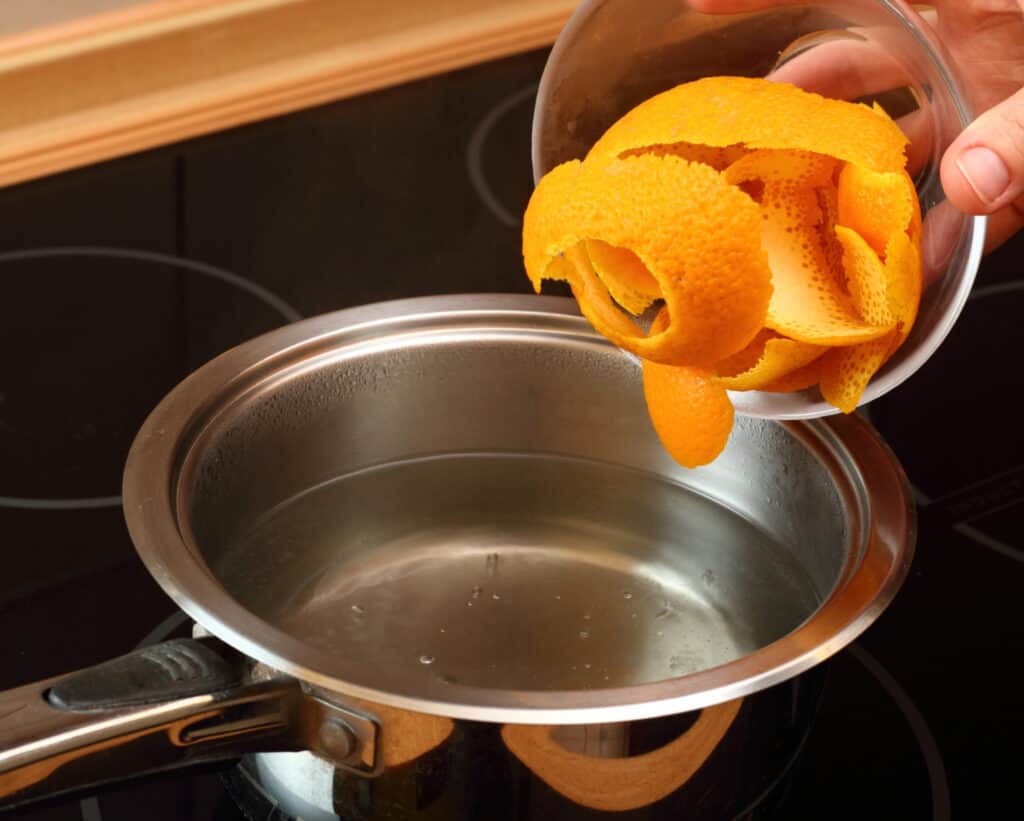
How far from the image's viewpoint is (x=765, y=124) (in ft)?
1.79

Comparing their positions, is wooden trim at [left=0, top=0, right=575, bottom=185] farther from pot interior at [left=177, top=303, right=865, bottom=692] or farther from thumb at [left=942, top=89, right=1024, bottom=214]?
thumb at [left=942, top=89, right=1024, bottom=214]

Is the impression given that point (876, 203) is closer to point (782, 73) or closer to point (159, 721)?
point (782, 73)

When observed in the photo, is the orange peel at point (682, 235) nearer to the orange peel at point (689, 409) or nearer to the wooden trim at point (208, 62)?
the orange peel at point (689, 409)

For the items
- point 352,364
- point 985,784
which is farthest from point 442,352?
point 985,784

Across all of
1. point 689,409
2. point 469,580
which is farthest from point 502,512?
point 689,409

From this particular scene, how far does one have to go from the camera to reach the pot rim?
464 millimetres

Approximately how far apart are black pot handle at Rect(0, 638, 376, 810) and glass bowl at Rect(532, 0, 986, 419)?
9.9 inches

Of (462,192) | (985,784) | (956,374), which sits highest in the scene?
(462,192)

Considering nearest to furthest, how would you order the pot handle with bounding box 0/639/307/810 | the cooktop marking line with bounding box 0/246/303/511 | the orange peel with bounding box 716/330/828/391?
the pot handle with bounding box 0/639/307/810, the orange peel with bounding box 716/330/828/391, the cooktop marking line with bounding box 0/246/303/511

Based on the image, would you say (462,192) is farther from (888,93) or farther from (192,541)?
(192,541)

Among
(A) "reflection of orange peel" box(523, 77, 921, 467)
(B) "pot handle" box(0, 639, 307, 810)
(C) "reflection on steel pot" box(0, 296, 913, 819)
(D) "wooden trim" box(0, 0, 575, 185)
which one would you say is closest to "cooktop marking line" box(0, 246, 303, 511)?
(D) "wooden trim" box(0, 0, 575, 185)

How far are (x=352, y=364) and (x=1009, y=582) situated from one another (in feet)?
1.12

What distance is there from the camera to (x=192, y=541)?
0.54 meters

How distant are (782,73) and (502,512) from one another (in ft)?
0.83
